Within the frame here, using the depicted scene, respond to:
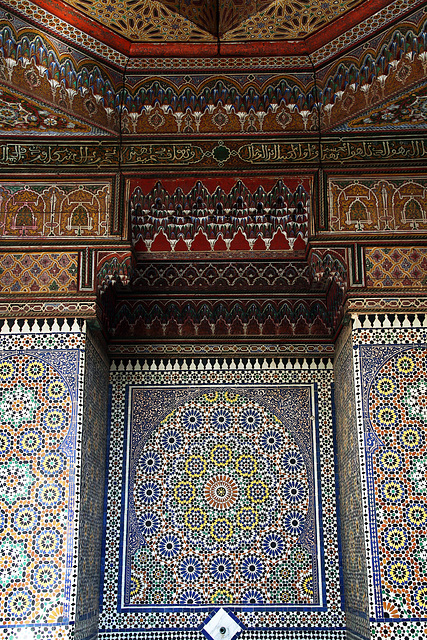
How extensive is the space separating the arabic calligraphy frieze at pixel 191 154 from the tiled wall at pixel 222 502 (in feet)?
4.65

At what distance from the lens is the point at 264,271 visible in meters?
4.86

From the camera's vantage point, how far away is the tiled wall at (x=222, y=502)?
4.43m

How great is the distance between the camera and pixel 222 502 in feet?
15.2

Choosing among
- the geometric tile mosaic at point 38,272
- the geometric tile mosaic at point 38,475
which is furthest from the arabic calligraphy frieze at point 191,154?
the geometric tile mosaic at point 38,475

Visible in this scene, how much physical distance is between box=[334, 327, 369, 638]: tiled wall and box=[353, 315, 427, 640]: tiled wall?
0.09 m

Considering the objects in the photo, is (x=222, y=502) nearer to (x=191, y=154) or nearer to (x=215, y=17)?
(x=191, y=154)

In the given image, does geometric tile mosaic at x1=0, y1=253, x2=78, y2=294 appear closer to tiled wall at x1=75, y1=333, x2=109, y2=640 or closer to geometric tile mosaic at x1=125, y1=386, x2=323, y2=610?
tiled wall at x1=75, y1=333, x2=109, y2=640

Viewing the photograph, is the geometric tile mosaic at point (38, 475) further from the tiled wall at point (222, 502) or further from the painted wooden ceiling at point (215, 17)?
the painted wooden ceiling at point (215, 17)

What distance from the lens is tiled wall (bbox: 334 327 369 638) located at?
392 centimetres

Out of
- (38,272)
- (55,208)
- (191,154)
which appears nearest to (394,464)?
(191,154)

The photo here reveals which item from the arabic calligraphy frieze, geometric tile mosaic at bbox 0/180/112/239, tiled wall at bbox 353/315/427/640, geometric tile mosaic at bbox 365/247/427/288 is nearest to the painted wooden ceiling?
the arabic calligraphy frieze

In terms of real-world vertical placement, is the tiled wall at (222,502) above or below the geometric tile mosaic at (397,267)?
below

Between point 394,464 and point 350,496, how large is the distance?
19.2 inches

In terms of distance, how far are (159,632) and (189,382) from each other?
1.58 m
